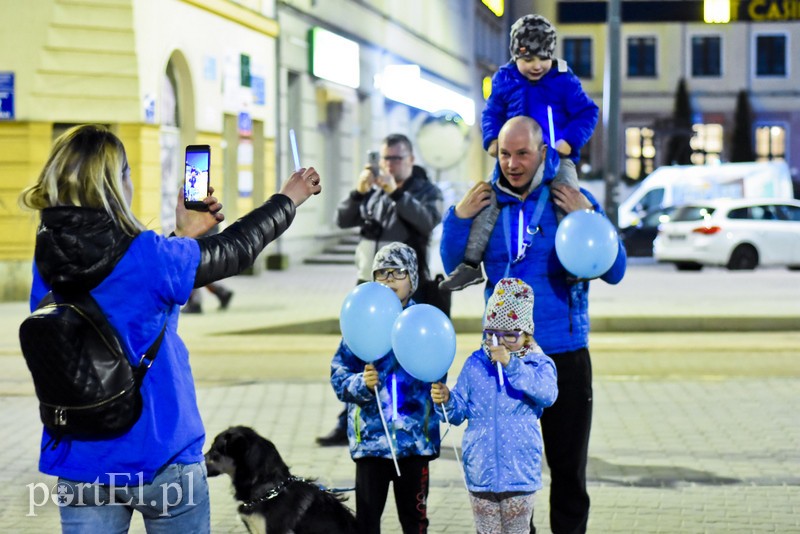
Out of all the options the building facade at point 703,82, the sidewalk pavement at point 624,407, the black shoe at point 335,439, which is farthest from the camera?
the building facade at point 703,82

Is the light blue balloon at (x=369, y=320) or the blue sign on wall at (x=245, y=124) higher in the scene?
the blue sign on wall at (x=245, y=124)

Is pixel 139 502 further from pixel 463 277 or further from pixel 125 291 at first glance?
pixel 463 277

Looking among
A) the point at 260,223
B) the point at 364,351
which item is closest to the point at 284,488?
the point at 364,351

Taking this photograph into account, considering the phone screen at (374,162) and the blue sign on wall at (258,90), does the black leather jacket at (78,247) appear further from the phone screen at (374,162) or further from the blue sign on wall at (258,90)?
the blue sign on wall at (258,90)

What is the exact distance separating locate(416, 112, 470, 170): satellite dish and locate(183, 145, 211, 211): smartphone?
18.1 m

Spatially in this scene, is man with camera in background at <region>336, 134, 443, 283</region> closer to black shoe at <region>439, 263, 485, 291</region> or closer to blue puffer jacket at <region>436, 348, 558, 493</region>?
black shoe at <region>439, 263, 485, 291</region>

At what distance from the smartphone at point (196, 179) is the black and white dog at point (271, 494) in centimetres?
152

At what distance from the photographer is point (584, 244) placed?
5465 mm

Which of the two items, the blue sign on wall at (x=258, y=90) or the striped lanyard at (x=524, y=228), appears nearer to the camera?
the striped lanyard at (x=524, y=228)

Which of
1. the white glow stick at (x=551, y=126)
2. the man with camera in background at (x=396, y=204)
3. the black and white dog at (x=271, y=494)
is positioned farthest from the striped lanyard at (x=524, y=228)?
the man with camera in background at (x=396, y=204)

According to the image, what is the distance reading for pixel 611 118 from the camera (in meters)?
29.0

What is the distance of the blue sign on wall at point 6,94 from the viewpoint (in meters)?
21.1

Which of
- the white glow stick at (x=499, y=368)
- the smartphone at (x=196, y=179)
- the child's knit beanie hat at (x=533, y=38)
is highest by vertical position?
the child's knit beanie hat at (x=533, y=38)

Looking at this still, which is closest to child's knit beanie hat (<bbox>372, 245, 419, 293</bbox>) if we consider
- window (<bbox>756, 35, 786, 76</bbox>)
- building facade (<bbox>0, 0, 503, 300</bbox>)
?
building facade (<bbox>0, 0, 503, 300</bbox>)
